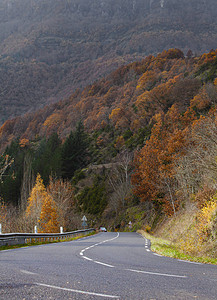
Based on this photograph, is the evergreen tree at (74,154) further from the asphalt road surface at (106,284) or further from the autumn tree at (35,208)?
the asphalt road surface at (106,284)

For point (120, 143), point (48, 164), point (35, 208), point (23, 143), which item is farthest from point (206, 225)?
point (23, 143)

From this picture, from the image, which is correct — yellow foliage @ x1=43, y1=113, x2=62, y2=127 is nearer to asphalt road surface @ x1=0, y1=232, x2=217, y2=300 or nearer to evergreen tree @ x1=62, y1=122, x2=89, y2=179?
evergreen tree @ x1=62, y1=122, x2=89, y2=179

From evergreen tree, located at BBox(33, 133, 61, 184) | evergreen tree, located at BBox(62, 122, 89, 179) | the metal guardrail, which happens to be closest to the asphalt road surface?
the metal guardrail

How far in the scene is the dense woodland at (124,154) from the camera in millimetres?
26900

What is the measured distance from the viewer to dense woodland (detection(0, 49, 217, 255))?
26.9 metres

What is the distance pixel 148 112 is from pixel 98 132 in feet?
83.4

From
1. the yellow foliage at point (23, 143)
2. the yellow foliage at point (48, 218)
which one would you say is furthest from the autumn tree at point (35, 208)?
the yellow foliage at point (23, 143)

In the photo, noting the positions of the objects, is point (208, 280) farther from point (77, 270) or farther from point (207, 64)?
point (207, 64)

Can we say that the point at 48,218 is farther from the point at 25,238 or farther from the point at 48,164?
the point at 48,164

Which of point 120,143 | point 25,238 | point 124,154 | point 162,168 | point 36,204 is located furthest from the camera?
point 120,143

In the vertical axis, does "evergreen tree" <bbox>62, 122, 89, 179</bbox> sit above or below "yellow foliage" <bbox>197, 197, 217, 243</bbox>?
above

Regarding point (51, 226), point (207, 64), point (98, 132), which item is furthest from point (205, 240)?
point (98, 132)

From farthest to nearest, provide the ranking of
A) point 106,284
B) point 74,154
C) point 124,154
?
point 74,154
point 124,154
point 106,284

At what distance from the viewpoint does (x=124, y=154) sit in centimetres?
7469
